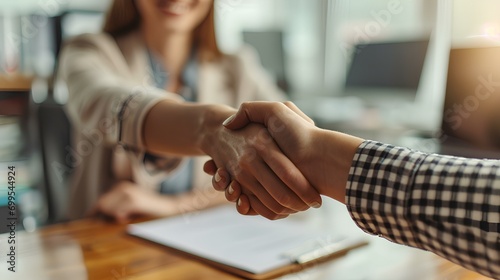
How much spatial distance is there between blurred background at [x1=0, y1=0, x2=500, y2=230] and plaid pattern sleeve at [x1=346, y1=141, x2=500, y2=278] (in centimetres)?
47

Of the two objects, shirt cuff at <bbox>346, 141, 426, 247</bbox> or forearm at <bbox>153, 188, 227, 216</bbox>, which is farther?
forearm at <bbox>153, 188, 227, 216</bbox>

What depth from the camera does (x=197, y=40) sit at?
4.92 ft

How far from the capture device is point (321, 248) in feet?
2.39

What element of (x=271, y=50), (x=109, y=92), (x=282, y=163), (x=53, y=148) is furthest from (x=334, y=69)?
(x=282, y=163)

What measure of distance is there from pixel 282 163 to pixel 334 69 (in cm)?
217

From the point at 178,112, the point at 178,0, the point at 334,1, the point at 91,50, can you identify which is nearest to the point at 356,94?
the point at 334,1

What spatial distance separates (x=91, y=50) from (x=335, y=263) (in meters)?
0.87

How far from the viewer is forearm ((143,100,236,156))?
785 millimetres

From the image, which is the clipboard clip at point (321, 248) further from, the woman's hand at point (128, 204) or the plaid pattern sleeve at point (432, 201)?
the woman's hand at point (128, 204)

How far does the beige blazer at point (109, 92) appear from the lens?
106cm

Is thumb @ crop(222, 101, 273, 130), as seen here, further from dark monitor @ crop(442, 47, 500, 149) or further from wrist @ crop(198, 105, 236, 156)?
dark monitor @ crop(442, 47, 500, 149)

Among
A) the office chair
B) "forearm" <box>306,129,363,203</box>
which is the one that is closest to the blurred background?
the office chair

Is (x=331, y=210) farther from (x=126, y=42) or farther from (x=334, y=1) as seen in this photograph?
(x=334, y=1)

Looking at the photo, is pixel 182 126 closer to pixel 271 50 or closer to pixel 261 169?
pixel 261 169
